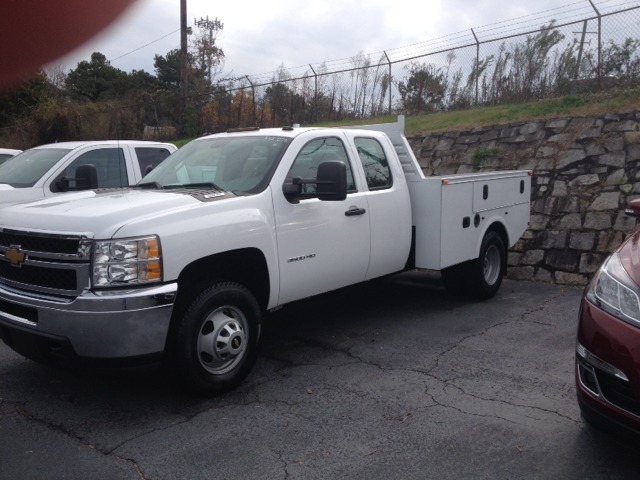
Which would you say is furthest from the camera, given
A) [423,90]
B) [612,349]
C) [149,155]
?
[423,90]

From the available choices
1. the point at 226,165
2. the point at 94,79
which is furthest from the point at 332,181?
the point at 94,79

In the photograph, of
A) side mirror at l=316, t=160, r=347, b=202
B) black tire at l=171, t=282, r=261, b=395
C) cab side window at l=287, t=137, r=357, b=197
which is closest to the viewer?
black tire at l=171, t=282, r=261, b=395

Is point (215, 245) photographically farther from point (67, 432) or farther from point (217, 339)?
point (67, 432)

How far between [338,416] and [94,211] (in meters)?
2.12

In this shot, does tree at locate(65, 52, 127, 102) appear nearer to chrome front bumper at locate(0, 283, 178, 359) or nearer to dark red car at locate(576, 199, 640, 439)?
chrome front bumper at locate(0, 283, 178, 359)

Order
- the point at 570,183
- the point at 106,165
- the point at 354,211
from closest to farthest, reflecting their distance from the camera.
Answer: the point at 354,211 → the point at 106,165 → the point at 570,183

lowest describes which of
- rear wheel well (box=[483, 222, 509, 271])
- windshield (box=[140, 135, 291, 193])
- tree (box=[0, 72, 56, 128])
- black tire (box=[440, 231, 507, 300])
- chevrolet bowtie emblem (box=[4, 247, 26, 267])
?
black tire (box=[440, 231, 507, 300])

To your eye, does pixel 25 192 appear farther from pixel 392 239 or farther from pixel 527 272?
pixel 527 272

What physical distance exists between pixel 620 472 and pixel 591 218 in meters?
6.36

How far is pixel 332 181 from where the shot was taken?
204 inches

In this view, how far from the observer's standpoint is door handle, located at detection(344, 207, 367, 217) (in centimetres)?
576

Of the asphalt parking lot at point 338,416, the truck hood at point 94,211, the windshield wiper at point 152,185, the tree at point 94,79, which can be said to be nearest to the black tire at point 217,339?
the asphalt parking lot at point 338,416

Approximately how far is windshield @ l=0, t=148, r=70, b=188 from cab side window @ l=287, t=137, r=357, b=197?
4104 millimetres

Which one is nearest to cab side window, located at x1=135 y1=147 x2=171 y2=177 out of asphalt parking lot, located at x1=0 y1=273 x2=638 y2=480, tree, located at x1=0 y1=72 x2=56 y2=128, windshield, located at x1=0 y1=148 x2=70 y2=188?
windshield, located at x1=0 y1=148 x2=70 y2=188
